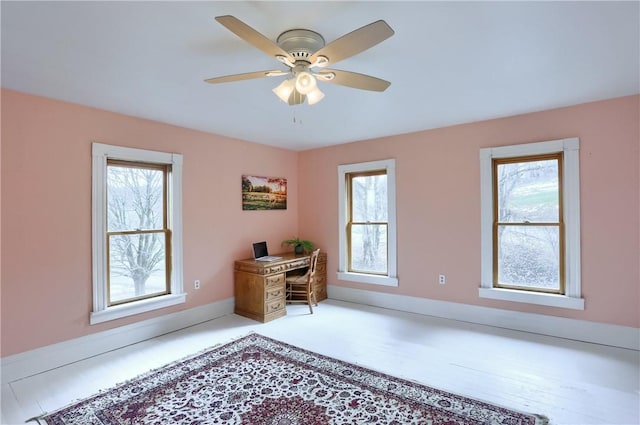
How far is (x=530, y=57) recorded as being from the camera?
236 centimetres

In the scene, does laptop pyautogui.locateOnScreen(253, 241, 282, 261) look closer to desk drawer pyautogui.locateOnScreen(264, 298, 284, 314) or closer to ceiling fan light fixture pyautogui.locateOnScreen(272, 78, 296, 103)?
desk drawer pyautogui.locateOnScreen(264, 298, 284, 314)

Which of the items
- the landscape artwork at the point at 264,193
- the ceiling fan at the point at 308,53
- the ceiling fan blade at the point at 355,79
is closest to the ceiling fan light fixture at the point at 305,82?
the ceiling fan at the point at 308,53

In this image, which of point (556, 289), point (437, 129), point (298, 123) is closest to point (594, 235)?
point (556, 289)

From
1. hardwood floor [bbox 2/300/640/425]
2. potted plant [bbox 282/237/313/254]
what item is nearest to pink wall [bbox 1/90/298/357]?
hardwood floor [bbox 2/300/640/425]

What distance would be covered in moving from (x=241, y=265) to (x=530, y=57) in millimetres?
3903

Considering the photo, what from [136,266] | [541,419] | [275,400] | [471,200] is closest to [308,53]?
[275,400]

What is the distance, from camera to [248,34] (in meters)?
1.65

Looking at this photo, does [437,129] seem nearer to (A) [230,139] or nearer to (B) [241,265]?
(A) [230,139]

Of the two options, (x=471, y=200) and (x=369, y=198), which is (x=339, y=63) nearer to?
(x=471, y=200)

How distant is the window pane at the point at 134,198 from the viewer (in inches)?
138

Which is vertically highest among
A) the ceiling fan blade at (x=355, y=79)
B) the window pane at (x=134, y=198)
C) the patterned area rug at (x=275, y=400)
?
the ceiling fan blade at (x=355, y=79)

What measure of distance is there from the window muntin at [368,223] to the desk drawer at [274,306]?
4.35 feet

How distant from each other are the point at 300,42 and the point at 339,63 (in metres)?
0.52

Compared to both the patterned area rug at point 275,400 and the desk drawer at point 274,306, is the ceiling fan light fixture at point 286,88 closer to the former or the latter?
the patterned area rug at point 275,400
